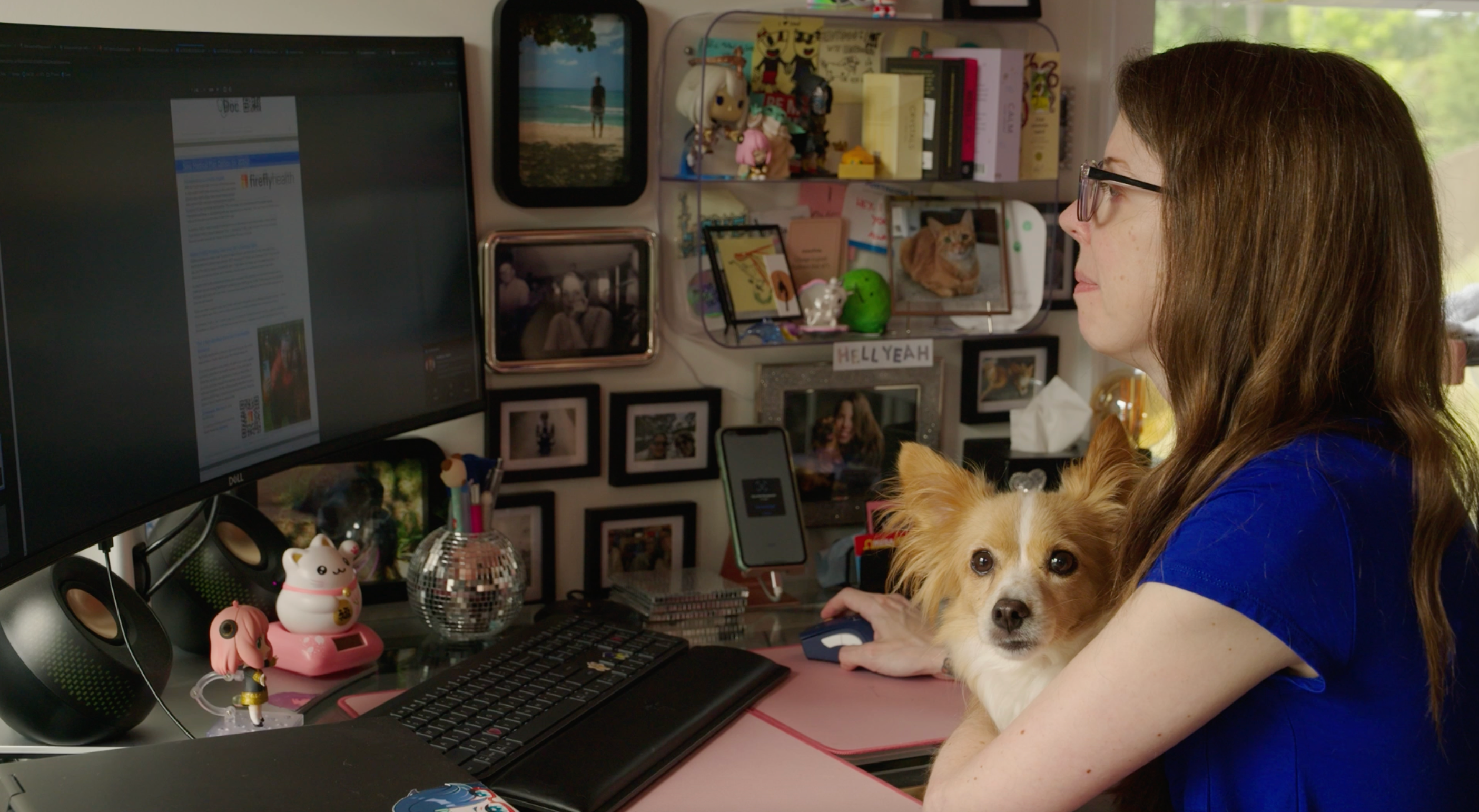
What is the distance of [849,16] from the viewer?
1.80 metres

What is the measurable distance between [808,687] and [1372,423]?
0.71m

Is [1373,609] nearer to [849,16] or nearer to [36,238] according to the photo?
[36,238]

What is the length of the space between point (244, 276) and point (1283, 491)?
987mm

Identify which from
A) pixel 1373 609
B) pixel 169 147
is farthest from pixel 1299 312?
pixel 169 147

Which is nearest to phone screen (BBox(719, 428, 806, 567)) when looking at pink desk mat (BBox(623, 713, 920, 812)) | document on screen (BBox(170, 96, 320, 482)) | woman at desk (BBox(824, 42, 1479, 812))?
pink desk mat (BBox(623, 713, 920, 812))

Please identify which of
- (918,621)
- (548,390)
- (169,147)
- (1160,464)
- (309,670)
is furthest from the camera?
(548,390)

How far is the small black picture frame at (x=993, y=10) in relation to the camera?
1876mm

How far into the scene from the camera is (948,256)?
1955 mm

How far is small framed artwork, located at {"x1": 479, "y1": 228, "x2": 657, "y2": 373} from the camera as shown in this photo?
169 cm

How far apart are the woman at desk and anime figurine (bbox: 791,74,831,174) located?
84 centimetres

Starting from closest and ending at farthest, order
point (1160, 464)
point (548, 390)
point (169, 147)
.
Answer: point (1160, 464), point (169, 147), point (548, 390)

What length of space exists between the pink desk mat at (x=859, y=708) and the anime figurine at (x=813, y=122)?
731 mm

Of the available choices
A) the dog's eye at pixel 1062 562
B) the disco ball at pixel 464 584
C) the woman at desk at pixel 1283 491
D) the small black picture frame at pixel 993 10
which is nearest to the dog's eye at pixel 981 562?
the dog's eye at pixel 1062 562

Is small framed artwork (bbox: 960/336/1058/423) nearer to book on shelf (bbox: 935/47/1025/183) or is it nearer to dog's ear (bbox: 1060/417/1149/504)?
book on shelf (bbox: 935/47/1025/183)
